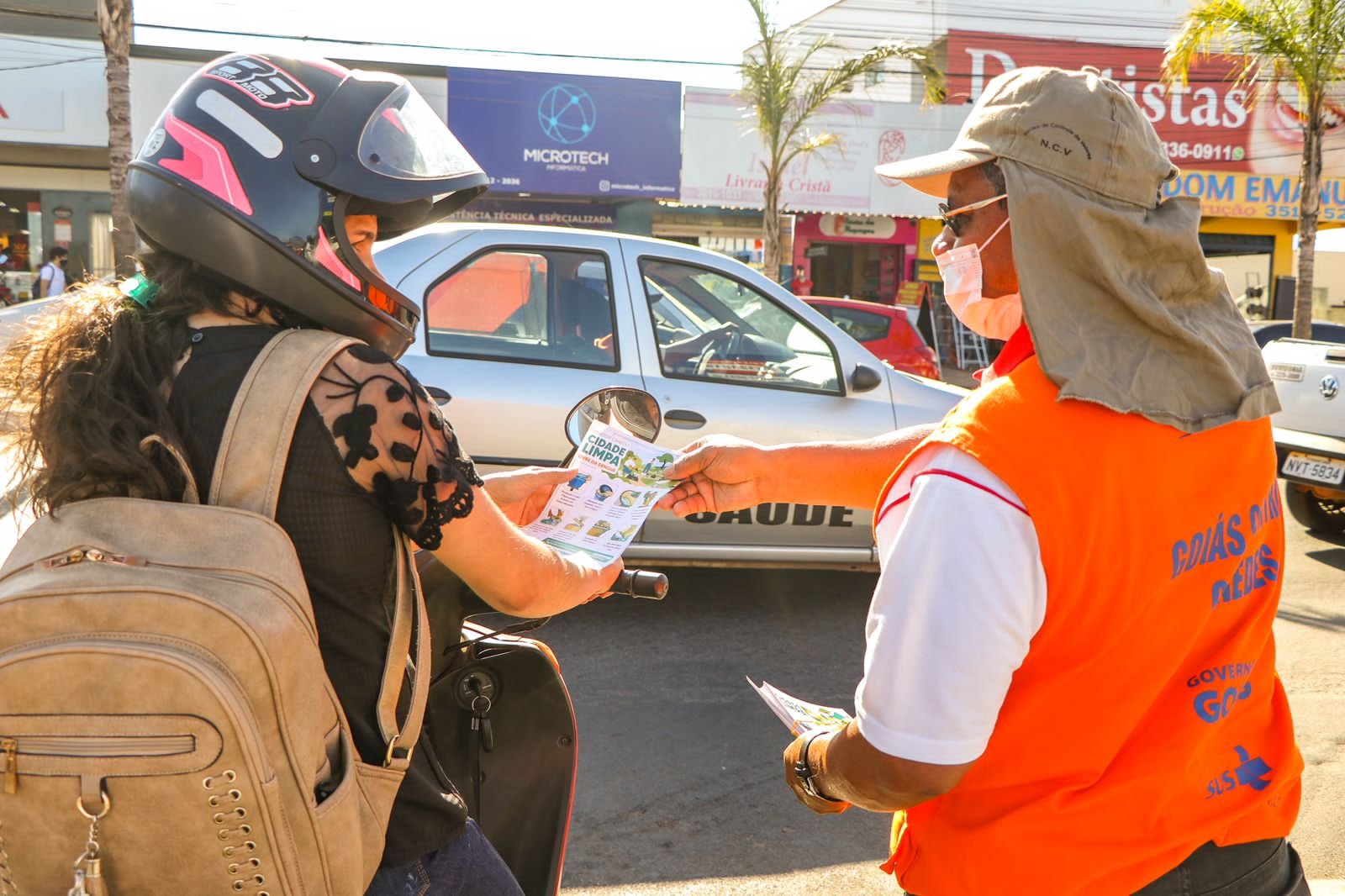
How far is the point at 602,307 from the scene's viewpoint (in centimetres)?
561

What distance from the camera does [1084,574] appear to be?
1354 mm

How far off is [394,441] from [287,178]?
42 centimetres

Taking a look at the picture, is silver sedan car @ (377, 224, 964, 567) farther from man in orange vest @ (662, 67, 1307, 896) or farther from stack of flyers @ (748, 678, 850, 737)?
man in orange vest @ (662, 67, 1307, 896)

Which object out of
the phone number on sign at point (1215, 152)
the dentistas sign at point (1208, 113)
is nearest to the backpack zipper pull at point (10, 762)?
the dentistas sign at point (1208, 113)

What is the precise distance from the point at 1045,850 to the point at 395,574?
2.91ft

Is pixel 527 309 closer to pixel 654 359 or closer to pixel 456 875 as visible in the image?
pixel 654 359

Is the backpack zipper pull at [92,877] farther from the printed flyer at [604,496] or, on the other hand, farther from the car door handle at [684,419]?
the car door handle at [684,419]

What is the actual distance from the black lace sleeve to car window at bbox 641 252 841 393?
13.5ft

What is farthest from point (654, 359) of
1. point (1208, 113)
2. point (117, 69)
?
point (1208, 113)

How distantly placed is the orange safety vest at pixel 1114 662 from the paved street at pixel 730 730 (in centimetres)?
208

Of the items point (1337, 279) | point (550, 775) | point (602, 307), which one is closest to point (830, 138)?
point (602, 307)

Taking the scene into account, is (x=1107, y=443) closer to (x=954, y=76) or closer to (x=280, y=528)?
(x=280, y=528)

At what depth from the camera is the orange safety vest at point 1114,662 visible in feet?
4.42

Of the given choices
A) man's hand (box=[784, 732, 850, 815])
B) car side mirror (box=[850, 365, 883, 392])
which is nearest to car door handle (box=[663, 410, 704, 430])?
car side mirror (box=[850, 365, 883, 392])
